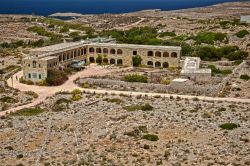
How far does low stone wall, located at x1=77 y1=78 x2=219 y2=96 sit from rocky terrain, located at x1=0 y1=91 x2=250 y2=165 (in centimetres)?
427

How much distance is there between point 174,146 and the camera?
41.0m

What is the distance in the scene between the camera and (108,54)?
82.5 m

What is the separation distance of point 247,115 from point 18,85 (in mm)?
30325

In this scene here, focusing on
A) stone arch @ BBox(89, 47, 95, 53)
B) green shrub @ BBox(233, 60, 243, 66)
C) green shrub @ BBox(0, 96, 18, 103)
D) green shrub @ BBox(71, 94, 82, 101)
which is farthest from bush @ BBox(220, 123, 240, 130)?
stone arch @ BBox(89, 47, 95, 53)

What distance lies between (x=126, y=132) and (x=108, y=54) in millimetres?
39255

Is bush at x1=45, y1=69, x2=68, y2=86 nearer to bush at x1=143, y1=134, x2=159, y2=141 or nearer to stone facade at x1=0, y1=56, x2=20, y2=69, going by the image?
stone facade at x1=0, y1=56, x2=20, y2=69

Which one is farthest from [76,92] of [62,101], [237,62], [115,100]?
[237,62]

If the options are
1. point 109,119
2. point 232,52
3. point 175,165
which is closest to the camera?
point 175,165

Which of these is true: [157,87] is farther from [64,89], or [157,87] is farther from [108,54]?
[108,54]

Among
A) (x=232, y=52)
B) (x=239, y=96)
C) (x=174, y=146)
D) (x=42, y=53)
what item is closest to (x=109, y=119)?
(x=174, y=146)

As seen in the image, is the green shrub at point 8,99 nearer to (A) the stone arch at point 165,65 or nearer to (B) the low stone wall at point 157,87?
(B) the low stone wall at point 157,87

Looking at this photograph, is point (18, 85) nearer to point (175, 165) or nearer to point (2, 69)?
point (2, 69)

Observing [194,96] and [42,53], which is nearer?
[194,96]

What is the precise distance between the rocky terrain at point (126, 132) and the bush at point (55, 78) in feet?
24.3
